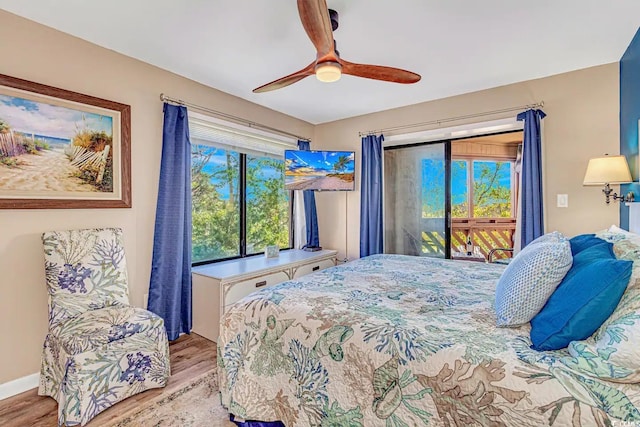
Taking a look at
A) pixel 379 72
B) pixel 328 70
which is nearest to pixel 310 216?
pixel 379 72

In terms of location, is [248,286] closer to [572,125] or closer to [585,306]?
[585,306]

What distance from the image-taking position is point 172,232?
2836 mm

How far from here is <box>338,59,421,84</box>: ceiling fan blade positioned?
2.06 metres

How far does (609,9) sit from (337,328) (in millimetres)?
2577

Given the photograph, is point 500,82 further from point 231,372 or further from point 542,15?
point 231,372

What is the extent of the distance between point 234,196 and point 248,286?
1201 millimetres

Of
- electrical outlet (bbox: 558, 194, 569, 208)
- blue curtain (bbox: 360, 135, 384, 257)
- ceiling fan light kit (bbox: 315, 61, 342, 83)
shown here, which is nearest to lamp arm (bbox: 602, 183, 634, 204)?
electrical outlet (bbox: 558, 194, 569, 208)

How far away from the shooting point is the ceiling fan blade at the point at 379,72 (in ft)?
6.76

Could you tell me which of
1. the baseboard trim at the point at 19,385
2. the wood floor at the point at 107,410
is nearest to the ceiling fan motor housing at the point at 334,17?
the wood floor at the point at 107,410

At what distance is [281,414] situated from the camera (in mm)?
1517

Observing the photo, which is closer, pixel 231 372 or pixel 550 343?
pixel 550 343

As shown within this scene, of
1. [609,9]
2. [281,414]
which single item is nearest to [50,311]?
[281,414]

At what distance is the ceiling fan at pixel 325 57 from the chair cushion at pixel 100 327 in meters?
1.84

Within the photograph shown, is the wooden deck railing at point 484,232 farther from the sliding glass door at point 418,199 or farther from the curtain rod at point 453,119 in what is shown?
the curtain rod at point 453,119
